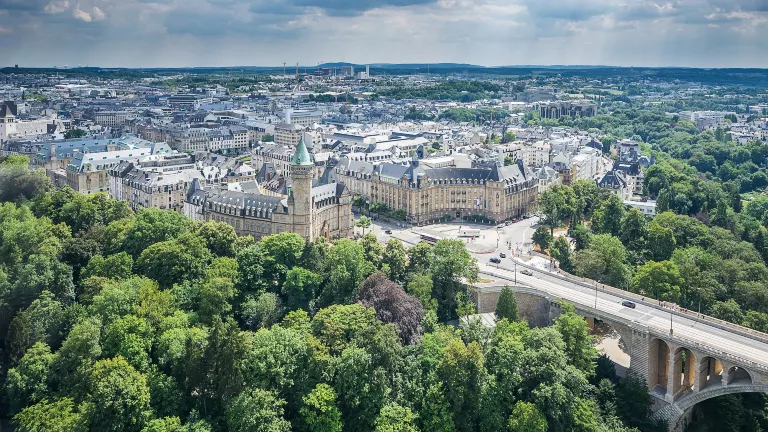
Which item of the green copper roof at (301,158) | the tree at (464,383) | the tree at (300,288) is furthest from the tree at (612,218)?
the tree at (464,383)

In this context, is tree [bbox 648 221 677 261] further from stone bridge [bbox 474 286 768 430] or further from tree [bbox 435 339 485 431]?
tree [bbox 435 339 485 431]

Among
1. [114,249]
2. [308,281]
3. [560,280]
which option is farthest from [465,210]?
[114,249]

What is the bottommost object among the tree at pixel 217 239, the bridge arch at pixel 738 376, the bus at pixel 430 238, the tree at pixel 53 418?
the tree at pixel 53 418

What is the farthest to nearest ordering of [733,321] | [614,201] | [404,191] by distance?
[404,191], [614,201], [733,321]

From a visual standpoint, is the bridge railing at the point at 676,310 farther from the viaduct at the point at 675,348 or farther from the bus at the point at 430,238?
the bus at the point at 430,238

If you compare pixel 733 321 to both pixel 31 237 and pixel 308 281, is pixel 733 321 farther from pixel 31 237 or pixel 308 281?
pixel 31 237

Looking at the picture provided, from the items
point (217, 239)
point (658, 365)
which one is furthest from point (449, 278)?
point (217, 239)

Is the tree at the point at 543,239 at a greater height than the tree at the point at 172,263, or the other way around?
the tree at the point at 172,263
